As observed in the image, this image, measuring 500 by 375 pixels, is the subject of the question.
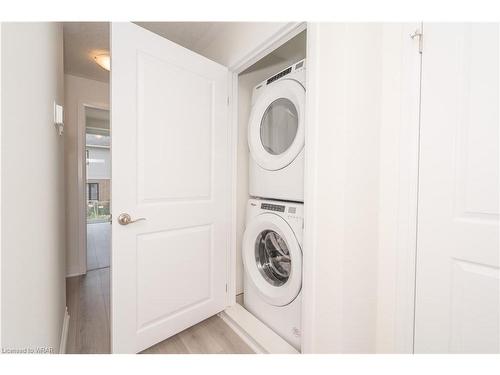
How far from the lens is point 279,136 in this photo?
1.45 metres

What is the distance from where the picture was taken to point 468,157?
0.84m

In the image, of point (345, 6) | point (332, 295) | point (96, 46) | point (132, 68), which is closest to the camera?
point (345, 6)

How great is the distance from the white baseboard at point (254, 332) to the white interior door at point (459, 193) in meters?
0.68

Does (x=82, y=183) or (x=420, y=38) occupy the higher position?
(x=420, y=38)

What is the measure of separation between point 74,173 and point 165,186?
1853mm

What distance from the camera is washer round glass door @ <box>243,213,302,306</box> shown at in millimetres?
1341

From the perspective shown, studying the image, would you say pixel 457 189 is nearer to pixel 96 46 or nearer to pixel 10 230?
pixel 10 230

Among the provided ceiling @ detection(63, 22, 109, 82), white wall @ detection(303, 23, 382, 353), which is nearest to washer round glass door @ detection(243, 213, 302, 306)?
white wall @ detection(303, 23, 382, 353)

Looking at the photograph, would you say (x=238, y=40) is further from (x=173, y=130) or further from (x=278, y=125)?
(x=173, y=130)

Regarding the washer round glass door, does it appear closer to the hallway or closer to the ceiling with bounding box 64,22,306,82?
the hallway

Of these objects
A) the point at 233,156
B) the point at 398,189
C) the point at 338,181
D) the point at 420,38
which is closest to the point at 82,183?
the point at 233,156

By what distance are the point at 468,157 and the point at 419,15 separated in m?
→ 0.59

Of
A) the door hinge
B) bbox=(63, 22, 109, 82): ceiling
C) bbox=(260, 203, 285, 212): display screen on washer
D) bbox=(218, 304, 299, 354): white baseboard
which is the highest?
bbox=(63, 22, 109, 82): ceiling

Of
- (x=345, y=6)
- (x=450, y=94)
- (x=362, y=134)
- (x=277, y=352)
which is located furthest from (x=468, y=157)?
(x=277, y=352)
